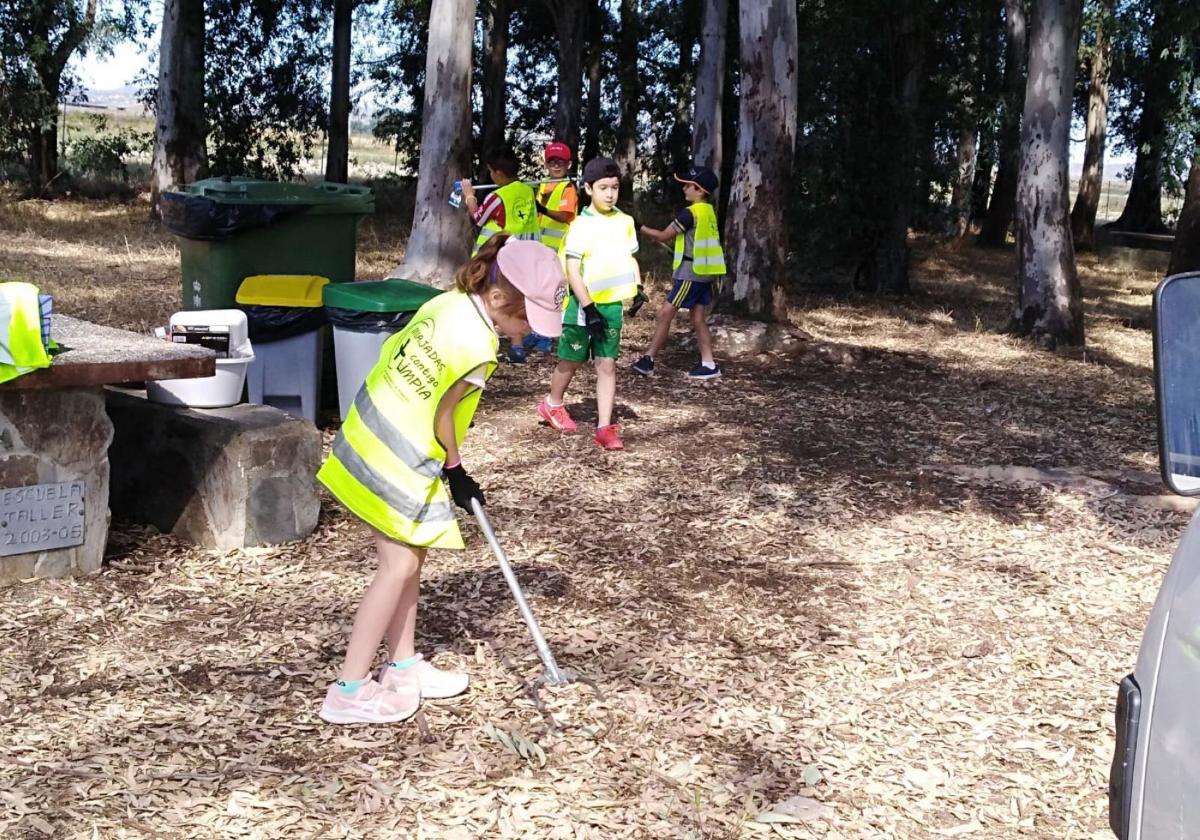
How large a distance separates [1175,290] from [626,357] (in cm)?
832

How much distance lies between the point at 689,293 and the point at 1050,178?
4.03 meters

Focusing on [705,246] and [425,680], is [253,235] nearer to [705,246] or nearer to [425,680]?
[705,246]

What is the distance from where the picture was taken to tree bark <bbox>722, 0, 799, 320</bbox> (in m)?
10.9

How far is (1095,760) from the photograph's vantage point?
13.2 ft

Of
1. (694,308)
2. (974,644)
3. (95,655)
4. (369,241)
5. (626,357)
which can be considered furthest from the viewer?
(369,241)

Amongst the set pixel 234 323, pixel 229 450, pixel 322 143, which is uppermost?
pixel 322 143

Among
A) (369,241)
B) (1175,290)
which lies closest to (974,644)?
(1175,290)

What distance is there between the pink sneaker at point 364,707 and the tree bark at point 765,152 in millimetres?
7332

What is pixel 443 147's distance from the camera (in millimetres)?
12047

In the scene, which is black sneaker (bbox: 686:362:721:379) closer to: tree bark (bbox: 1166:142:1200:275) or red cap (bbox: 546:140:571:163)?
red cap (bbox: 546:140:571:163)

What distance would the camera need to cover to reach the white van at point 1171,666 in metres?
1.89

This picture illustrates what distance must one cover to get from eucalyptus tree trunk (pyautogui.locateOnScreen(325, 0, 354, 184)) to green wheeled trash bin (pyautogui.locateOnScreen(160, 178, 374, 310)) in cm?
1413

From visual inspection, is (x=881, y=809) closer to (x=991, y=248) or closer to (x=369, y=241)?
(x=369, y=241)

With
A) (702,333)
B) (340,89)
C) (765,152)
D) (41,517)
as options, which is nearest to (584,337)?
(702,333)
